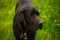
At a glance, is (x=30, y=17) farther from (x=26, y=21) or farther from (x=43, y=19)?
(x=43, y=19)

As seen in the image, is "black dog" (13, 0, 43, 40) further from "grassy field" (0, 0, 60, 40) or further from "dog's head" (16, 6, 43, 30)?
"grassy field" (0, 0, 60, 40)

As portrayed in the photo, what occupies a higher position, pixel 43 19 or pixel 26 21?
pixel 26 21

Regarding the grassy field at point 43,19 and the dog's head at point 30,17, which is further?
the grassy field at point 43,19

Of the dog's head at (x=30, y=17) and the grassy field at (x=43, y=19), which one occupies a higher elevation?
the dog's head at (x=30, y=17)

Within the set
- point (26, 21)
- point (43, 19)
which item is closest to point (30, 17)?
point (26, 21)

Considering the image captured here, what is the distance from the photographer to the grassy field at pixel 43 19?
7066 millimetres

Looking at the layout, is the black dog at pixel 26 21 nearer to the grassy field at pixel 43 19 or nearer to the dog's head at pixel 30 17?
the dog's head at pixel 30 17

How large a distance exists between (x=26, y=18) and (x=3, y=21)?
232cm

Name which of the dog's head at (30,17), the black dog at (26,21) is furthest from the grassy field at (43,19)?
the dog's head at (30,17)

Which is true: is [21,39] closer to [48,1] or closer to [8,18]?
[8,18]

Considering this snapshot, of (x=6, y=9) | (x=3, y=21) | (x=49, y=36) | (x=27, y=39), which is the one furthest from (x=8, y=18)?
(x=27, y=39)

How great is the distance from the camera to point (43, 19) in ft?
26.1

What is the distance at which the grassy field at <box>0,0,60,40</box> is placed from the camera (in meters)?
7.07

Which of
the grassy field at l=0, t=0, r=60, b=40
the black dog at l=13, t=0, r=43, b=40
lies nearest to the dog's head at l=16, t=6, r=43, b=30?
the black dog at l=13, t=0, r=43, b=40
